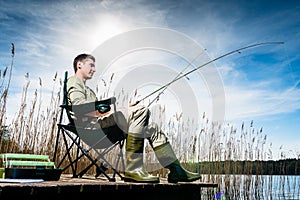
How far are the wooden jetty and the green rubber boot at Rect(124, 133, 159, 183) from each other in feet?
0.27

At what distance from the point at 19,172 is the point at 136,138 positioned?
2.87ft

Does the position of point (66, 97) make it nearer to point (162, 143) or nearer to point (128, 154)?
point (128, 154)

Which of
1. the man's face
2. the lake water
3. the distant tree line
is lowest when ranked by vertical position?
the lake water

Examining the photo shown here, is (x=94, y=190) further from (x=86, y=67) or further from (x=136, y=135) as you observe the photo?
(x=86, y=67)

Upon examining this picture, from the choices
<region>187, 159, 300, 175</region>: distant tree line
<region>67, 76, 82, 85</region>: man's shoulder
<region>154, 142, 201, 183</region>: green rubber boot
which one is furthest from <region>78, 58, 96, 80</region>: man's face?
<region>187, 159, 300, 175</region>: distant tree line

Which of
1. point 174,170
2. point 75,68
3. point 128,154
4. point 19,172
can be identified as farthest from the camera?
point 75,68

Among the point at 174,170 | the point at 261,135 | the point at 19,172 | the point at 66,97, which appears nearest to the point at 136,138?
the point at 174,170

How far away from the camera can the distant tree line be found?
5.21 meters

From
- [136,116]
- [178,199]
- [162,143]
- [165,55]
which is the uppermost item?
[165,55]

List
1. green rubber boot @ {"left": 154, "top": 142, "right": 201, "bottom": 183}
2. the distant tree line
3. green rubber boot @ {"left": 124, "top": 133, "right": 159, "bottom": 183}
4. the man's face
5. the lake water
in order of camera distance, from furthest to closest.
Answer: the distant tree line → the lake water → the man's face → green rubber boot @ {"left": 154, "top": 142, "right": 201, "bottom": 183} → green rubber boot @ {"left": 124, "top": 133, "right": 159, "bottom": 183}

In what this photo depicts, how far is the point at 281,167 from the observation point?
6.39 m

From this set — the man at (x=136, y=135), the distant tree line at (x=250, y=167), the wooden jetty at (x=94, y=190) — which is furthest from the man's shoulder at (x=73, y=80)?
the distant tree line at (x=250, y=167)

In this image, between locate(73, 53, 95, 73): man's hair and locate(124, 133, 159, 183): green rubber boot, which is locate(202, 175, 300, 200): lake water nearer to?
locate(124, 133, 159, 183): green rubber boot

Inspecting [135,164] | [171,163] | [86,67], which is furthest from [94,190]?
[86,67]
